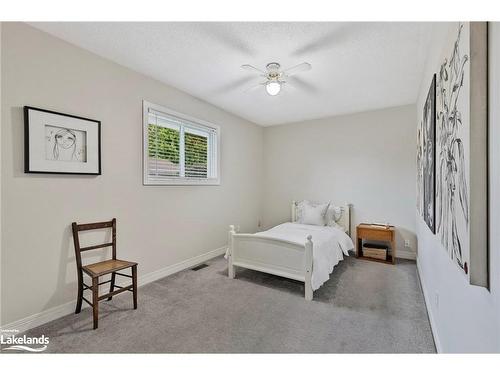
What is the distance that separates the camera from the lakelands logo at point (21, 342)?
5.78 feet

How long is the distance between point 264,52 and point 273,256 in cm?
222

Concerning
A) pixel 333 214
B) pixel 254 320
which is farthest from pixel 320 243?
pixel 333 214

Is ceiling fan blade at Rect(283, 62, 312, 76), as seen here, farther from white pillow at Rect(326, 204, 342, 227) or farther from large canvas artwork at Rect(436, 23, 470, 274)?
white pillow at Rect(326, 204, 342, 227)

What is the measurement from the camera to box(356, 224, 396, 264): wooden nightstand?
145 inches

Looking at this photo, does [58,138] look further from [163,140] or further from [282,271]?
[282,271]

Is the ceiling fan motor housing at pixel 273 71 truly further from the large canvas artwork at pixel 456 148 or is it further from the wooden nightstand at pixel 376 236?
the wooden nightstand at pixel 376 236

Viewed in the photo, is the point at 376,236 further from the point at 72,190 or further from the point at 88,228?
the point at 72,190

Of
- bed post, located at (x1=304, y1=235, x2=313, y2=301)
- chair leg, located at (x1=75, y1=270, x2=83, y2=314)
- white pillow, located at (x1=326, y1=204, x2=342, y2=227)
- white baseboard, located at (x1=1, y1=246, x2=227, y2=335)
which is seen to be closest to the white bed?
bed post, located at (x1=304, y1=235, x2=313, y2=301)

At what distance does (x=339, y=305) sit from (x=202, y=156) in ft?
9.14

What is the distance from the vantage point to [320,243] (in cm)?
297

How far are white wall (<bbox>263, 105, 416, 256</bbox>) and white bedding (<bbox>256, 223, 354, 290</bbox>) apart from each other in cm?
94
